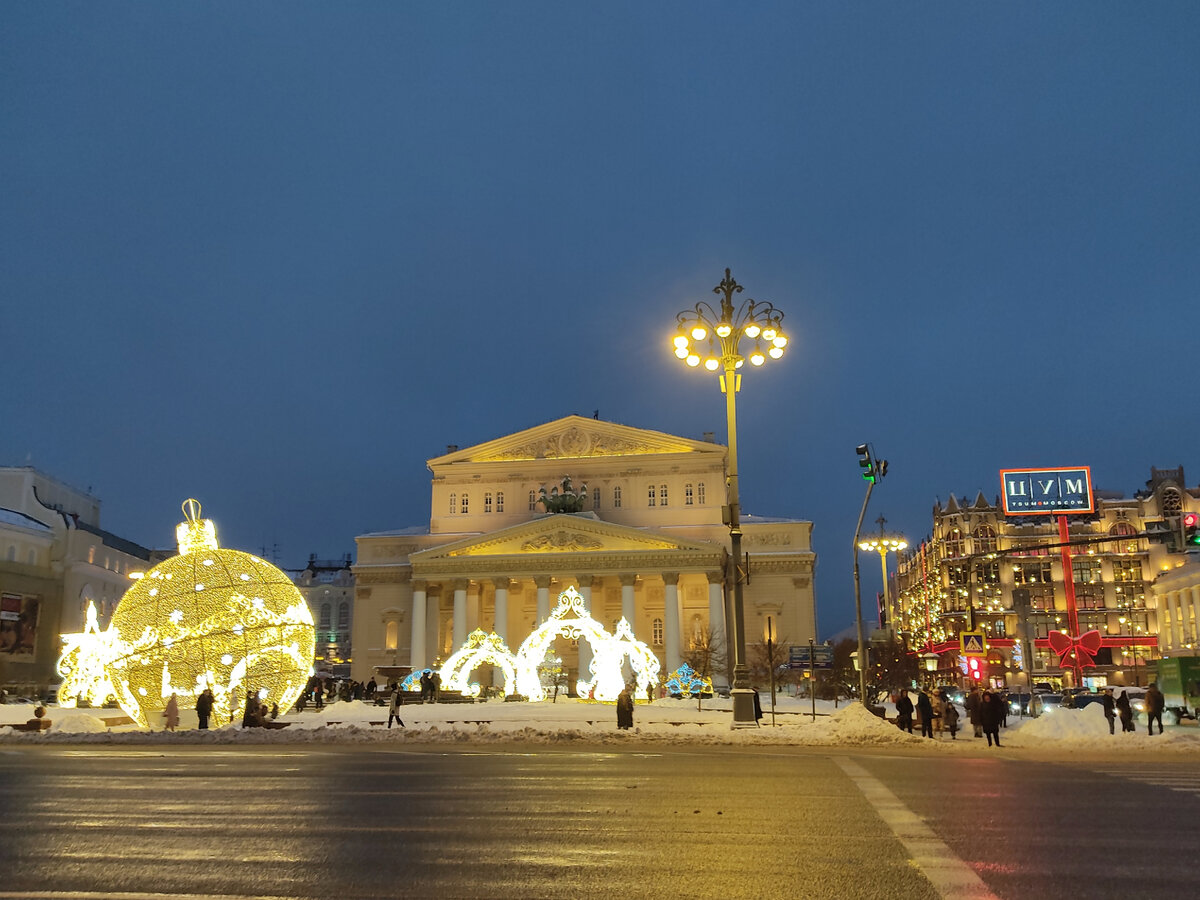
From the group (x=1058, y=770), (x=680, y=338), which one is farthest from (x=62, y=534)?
(x=1058, y=770)

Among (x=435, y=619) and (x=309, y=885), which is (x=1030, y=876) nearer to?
(x=309, y=885)

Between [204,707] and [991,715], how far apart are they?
19467mm

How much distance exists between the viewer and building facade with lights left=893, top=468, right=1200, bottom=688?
88.4 m

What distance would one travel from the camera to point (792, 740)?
21891mm

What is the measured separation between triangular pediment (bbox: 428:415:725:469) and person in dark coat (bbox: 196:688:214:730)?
4797 cm

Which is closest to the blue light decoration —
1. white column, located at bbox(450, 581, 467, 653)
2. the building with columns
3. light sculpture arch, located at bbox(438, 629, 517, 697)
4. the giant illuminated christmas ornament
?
light sculpture arch, located at bbox(438, 629, 517, 697)

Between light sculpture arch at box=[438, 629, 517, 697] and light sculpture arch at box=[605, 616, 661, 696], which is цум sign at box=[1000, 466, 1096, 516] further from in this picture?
light sculpture arch at box=[438, 629, 517, 697]

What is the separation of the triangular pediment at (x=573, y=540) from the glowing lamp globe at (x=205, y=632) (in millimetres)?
38516

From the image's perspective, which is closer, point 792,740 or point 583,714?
point 792,740

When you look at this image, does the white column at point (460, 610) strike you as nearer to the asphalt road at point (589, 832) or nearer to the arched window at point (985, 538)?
the asphalt road at point (589, 832)

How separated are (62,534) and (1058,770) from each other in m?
84.6

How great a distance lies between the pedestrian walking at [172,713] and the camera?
2498 cm

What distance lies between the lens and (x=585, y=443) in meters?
72.9

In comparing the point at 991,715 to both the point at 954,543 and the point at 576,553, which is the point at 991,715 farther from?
the point at 954,543
